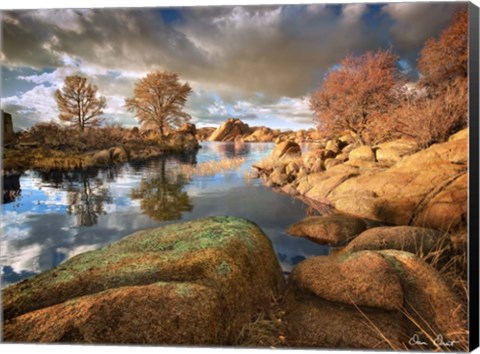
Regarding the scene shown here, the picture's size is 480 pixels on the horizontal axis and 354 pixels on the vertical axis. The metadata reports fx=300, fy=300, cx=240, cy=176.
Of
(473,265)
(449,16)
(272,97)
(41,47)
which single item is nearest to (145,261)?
(272,97)

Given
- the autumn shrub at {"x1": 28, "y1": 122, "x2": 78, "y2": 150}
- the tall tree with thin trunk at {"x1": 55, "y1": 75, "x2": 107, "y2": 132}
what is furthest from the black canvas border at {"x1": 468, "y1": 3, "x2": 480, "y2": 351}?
the autumn shrub at {"x1": 28, "y1": 122, "x2": 78, "y2": 150}

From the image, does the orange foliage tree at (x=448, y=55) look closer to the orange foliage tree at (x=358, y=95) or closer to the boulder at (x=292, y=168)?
the orange foliage tree at (x=358, y=95)

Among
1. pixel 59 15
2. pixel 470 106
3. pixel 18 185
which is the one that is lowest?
pixel 18 185

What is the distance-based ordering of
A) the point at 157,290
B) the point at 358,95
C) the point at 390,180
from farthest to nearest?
the point at 390,180 → the point at 358,95 → the point at 157,290

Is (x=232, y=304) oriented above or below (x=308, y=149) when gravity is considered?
below

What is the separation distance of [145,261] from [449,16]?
370 cm

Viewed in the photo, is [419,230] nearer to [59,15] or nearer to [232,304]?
[232,304]

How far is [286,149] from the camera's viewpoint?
382cm

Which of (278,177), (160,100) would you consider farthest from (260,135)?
(160,100)

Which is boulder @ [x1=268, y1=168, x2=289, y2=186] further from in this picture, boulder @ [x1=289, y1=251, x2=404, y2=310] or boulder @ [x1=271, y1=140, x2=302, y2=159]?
boulder @ [x1=289, y1=251, x2=404, y2=310]

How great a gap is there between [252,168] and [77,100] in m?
2.23

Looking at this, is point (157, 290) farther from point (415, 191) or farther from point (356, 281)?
point (415, 191)

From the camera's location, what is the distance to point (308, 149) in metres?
3.88

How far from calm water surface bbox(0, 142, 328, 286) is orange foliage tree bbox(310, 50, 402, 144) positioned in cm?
98
